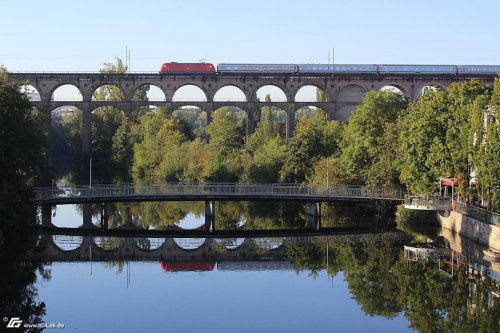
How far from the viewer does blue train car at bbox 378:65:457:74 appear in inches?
2869

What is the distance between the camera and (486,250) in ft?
106

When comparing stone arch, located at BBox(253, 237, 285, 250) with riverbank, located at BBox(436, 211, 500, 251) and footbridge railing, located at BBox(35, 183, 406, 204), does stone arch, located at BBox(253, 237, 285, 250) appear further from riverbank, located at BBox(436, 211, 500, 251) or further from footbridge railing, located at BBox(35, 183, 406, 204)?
riverbank, located at BBox(436, 211, 500, 251)

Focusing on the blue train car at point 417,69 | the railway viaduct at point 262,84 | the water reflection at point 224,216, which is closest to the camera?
the water reflection at point 224,216

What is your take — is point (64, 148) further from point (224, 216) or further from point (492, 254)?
point (492, 254)

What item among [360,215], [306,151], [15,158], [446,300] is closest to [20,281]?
[15,158]

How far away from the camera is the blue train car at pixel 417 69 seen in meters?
72.9

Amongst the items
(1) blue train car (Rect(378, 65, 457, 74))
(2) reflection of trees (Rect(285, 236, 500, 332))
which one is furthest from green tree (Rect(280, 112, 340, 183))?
(1) blue train car (Rect(378, 65, 457, 74))

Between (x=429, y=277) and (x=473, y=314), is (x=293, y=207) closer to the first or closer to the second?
(x=429, y=277)

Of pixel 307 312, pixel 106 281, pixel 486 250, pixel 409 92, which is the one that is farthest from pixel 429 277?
pixel 409 92

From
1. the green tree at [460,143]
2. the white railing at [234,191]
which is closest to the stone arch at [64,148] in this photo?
the white railing at [234,191]

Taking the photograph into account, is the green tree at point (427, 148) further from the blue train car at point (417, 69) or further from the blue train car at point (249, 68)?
the blue train car at point (249, 68)

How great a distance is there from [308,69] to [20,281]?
160ft

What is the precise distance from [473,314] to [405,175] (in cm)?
1792

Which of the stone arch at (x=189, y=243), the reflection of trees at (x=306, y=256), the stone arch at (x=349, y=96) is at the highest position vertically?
the stone arch at (x=349, y=96)
